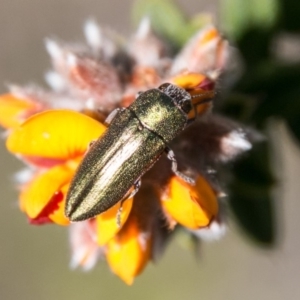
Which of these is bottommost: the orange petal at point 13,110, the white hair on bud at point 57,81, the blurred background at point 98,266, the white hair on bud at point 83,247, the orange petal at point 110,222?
the blurred background at point 98,266

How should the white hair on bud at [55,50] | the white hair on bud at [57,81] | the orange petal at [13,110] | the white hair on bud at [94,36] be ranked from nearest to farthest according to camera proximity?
the orange petal at [13,110] → the white hair on bud at [55,50] → the white hair on bud at [57,81] → the white hair on bud at [94,36]

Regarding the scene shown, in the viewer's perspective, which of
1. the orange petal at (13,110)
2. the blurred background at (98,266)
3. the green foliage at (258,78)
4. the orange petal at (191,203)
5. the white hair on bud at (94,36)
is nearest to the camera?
the orange petal at (191,203)

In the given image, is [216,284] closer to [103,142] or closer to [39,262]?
[39,262]

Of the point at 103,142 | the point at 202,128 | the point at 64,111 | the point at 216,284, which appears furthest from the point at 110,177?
the point at 216,284

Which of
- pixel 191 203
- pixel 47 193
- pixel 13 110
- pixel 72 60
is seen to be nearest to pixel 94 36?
pixel 72 60

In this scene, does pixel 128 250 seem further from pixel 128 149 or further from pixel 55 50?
pixel 55 50

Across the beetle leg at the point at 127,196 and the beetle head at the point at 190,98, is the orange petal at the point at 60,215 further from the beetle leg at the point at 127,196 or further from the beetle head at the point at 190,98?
the beetle head at the point at 190,98

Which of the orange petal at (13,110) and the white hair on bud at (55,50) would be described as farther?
the white hair on bud at (55,50)

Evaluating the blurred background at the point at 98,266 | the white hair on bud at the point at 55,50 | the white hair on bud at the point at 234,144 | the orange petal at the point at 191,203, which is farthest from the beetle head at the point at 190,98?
the blurred background at the point at 98,266
